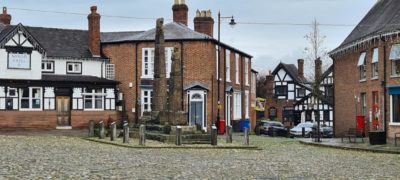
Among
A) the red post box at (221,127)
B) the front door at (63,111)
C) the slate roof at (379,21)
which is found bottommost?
the red post box at (221,127)

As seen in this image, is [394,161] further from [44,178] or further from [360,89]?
[360,89]

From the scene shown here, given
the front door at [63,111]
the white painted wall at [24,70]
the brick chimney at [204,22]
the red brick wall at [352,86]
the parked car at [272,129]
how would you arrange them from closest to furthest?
the red brick wall at [352,86] → the white painted wall at [24,70] → the front door at [63,111] → the parked car at [272,129] → the brick chimney at [204,22]

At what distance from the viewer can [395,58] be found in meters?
36.7

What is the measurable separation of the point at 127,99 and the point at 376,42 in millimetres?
20705

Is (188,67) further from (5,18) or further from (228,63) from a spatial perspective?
(5,18)

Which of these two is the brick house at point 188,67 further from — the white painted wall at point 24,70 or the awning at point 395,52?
the awning at point 395,52

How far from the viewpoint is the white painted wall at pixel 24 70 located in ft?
156

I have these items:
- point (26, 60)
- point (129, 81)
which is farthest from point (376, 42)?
Result: point (26, 60)

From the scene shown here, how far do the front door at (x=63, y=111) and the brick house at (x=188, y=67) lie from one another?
4348 millimetres

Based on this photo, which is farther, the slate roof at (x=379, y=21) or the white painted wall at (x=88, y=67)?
the white painted wall at (x=88, y=67)

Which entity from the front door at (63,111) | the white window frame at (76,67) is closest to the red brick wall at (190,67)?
the white window frame at (76,67)

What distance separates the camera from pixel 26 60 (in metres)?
48.3

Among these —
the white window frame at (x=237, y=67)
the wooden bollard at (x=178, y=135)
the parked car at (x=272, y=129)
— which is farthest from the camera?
the white window frame at (x=237, y=67)

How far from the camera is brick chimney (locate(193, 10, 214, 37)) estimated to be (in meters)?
53.2
